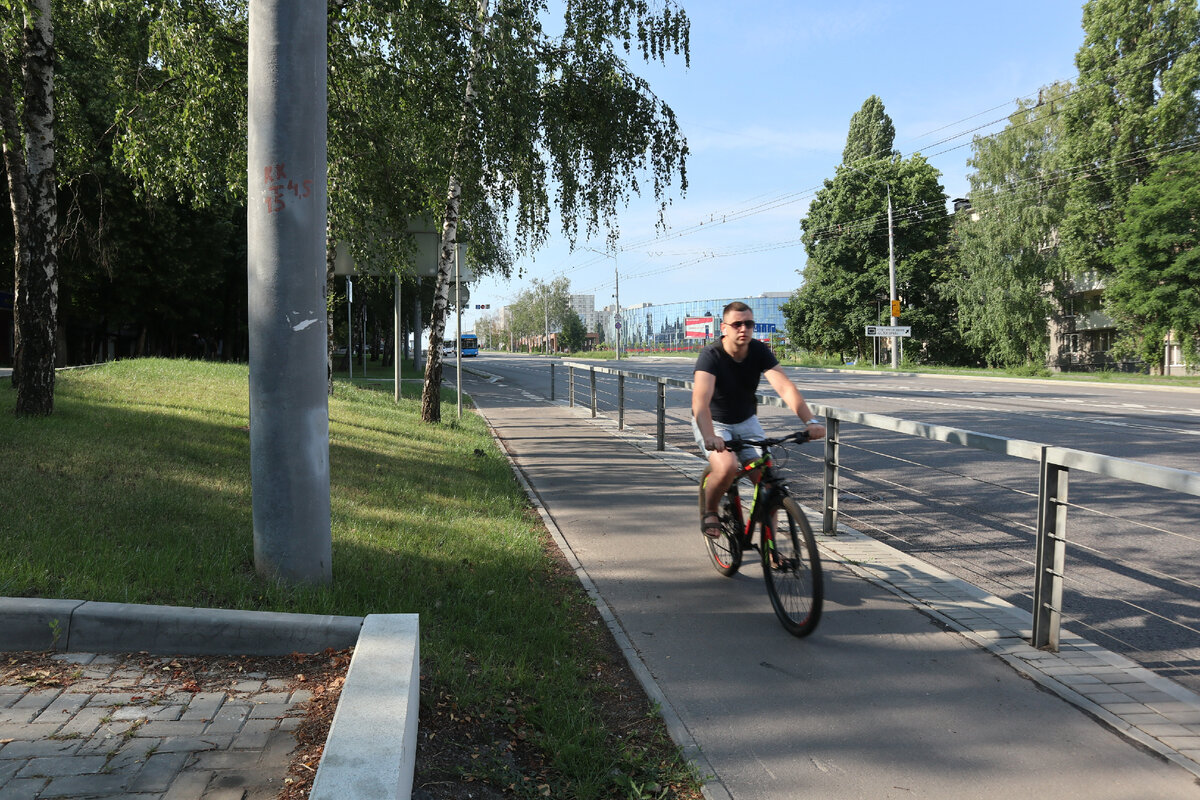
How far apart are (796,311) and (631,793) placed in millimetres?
57201

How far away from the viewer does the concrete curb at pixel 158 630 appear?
3508 millimetres

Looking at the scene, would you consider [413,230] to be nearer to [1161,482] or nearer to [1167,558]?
[1167,558]

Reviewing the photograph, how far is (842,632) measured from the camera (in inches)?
181

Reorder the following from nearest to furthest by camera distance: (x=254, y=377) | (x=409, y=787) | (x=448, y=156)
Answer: (x=409, y=787), (x=254, y=377), (x=448, y=156)

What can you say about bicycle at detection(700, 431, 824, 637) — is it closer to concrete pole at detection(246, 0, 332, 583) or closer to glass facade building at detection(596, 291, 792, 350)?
concrete pole at detection(246, 0, 332, 583)

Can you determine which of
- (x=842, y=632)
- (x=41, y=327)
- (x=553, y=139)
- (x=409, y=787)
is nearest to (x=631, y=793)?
(x=409, y=787)

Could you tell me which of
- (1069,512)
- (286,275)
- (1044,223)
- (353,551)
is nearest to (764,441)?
(353,551)

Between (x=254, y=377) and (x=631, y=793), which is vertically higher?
(x=254, y=377)

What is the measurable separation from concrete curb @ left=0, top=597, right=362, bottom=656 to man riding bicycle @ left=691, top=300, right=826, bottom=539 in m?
2.47

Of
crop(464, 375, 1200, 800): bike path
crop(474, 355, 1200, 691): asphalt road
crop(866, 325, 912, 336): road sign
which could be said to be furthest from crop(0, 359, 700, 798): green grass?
crop(866, 325, 912, 336): road sign

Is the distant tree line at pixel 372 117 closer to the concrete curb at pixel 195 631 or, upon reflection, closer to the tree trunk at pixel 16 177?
the tree trunk at pixel 16 177

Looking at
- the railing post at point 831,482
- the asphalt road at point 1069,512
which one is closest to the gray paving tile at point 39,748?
the asphalt road at point 1069,512

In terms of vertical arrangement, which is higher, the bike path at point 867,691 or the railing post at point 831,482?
the railing post at point 831,482

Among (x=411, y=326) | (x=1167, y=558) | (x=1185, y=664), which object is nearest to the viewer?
(x=1185, y=664)
